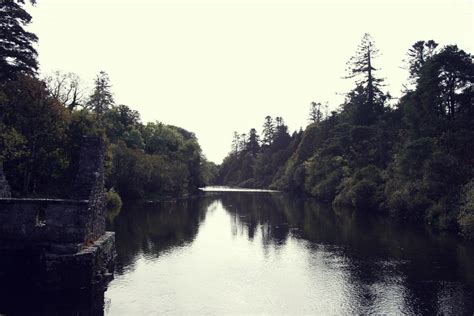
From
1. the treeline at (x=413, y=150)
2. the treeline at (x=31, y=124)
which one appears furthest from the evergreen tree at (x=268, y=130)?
the treeline at (x=31, y=124)

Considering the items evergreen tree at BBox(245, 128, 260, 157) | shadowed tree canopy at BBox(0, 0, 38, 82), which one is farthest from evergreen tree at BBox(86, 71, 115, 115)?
evergreen tree at BBox(245, 128, 260, 157)

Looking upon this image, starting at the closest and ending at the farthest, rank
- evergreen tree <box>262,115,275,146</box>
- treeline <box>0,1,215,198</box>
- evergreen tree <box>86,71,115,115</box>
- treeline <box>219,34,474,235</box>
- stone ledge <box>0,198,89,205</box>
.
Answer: stone ledge <box>0,198,89,205</box>
treeline <box>0,1,215,198</box>
treeline <box>219,34,474,235</box>
evergreen tree <box>86,71,115,115</box>
evergreen tree <box>262,115,275,146</box>

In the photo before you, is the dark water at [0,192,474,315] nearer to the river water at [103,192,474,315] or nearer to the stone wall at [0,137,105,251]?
the river water at [103,192,474,315]

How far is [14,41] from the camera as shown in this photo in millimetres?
36156

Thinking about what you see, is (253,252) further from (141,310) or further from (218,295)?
(141,310)

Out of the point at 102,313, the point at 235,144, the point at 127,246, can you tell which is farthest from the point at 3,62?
the point at 235,144

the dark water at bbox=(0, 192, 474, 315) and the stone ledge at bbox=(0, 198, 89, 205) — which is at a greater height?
the stone ledge at bbox=(0, 198, 89, 205)

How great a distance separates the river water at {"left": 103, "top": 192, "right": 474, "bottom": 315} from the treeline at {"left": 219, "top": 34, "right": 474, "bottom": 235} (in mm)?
3989

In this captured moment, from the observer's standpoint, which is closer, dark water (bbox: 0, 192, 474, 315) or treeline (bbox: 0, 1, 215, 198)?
dark water (bbox: 0, 192, 474, 315)

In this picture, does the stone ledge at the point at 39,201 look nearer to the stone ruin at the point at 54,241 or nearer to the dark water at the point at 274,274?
the stone ruin at the point at 54,241

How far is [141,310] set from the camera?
51.5ft

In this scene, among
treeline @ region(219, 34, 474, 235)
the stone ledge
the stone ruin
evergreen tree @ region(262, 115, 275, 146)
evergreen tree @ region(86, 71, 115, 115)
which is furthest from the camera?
evergreen tree @ region(262, 115, 275, 146)

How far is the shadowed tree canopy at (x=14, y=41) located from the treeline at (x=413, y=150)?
120 feet

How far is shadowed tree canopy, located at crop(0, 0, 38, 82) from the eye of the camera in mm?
35594
